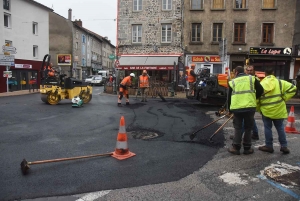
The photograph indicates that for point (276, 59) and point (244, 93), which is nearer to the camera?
point (244, 93)

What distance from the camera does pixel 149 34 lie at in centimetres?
2383

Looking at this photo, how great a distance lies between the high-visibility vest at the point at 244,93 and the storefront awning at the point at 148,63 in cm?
1680

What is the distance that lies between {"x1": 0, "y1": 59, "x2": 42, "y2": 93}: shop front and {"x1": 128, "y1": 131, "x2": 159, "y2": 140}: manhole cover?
2097 cm

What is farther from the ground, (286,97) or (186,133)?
(286,97)

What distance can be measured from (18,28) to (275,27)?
77.6 feet

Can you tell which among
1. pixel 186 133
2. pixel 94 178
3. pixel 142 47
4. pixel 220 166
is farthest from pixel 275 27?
pixel 94 178

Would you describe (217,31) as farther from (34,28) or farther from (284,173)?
(284,173)

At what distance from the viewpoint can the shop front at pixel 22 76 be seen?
2400 cm

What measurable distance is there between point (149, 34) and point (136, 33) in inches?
49.1

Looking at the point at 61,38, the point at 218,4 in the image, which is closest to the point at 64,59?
the point at 61,38

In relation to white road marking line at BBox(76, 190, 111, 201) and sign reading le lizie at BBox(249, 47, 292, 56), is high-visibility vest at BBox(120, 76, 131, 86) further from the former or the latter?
sign reading le lizie at BBox(249, 47, 292, 56)

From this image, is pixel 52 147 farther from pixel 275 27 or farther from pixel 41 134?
pixel 275 27

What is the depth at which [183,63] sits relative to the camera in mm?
23109

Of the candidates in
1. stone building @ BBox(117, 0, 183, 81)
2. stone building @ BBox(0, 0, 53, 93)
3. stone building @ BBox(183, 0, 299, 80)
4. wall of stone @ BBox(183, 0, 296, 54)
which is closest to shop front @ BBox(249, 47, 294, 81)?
stone building @ BBox(183, 0, 299, 80)
